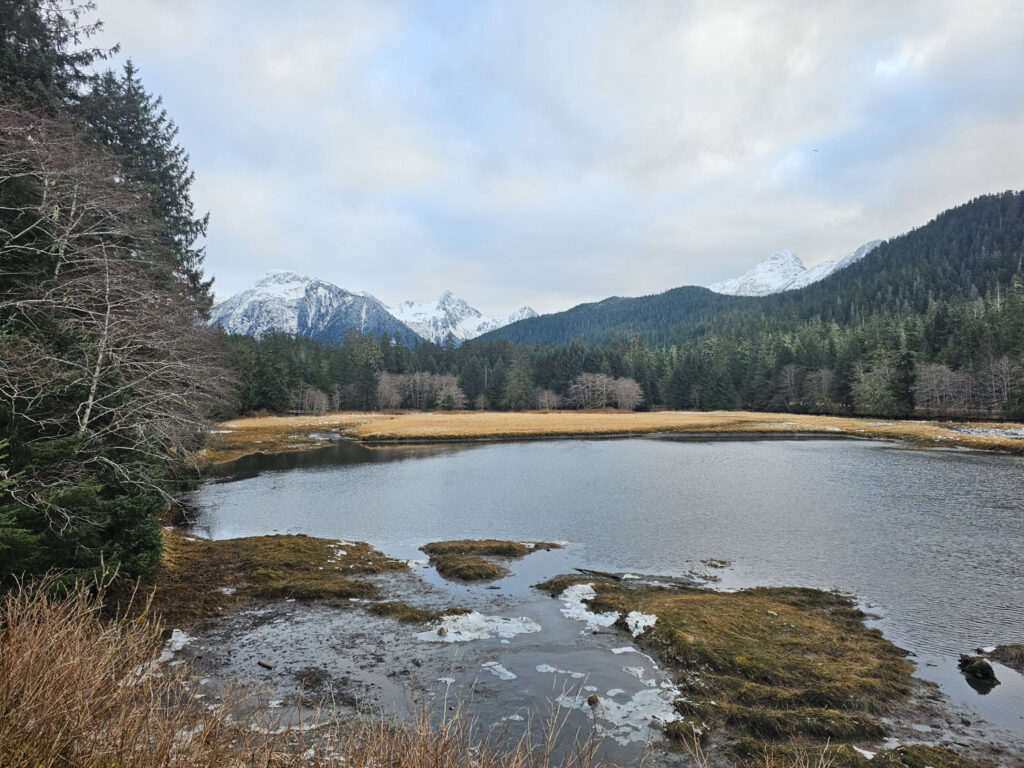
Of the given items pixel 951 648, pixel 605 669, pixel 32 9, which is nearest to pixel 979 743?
pixel 951 648

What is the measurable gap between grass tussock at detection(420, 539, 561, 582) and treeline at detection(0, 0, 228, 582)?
24.2 ft

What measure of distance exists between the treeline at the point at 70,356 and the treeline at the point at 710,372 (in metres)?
53.4

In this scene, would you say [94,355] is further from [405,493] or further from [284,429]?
[284,429]

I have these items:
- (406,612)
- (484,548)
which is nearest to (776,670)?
(406,612)

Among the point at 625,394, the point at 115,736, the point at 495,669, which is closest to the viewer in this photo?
the point at 115,736

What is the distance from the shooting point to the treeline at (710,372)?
63.1 meters

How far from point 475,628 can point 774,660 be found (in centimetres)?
572

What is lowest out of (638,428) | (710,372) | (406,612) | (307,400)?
(406,612)

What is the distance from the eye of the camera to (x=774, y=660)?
29.5ft

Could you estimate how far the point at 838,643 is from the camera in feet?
32.4

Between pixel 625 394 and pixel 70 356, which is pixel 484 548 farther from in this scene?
pixel 625 394

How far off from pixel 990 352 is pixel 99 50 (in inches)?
3325

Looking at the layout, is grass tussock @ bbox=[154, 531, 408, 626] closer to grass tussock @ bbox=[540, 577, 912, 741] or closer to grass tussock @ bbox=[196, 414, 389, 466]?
grass tussock @ bbox=[540, 577, 912, 741]

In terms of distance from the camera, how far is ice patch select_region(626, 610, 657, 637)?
1036 centimetres
